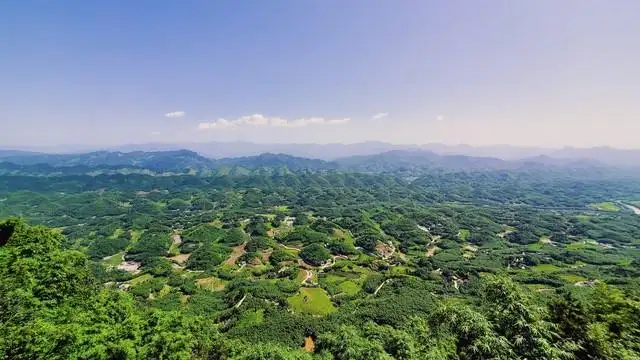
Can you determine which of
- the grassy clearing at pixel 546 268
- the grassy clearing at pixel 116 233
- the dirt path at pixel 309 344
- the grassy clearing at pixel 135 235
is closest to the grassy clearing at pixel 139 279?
the grassy clearing at pixel 135 235

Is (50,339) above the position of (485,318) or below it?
below

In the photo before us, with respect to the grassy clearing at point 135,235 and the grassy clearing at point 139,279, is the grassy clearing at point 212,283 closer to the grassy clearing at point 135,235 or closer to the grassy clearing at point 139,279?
the grassy clearing at point 139,279

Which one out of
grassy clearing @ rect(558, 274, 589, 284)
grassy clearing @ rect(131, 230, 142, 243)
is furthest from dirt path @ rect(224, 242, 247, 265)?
grassy clearing @ rect(558, 274, 589, 284)

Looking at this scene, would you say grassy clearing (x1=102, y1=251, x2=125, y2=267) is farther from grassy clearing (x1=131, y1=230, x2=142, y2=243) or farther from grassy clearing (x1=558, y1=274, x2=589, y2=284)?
grassy clearing (x1=558, y1=274, x2=589, y2=284)

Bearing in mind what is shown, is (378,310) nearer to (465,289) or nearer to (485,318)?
(465,289)

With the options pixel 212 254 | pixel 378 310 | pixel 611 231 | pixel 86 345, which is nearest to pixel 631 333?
pixel 86 345

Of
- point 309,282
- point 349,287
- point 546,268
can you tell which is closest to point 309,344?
point 349,287
